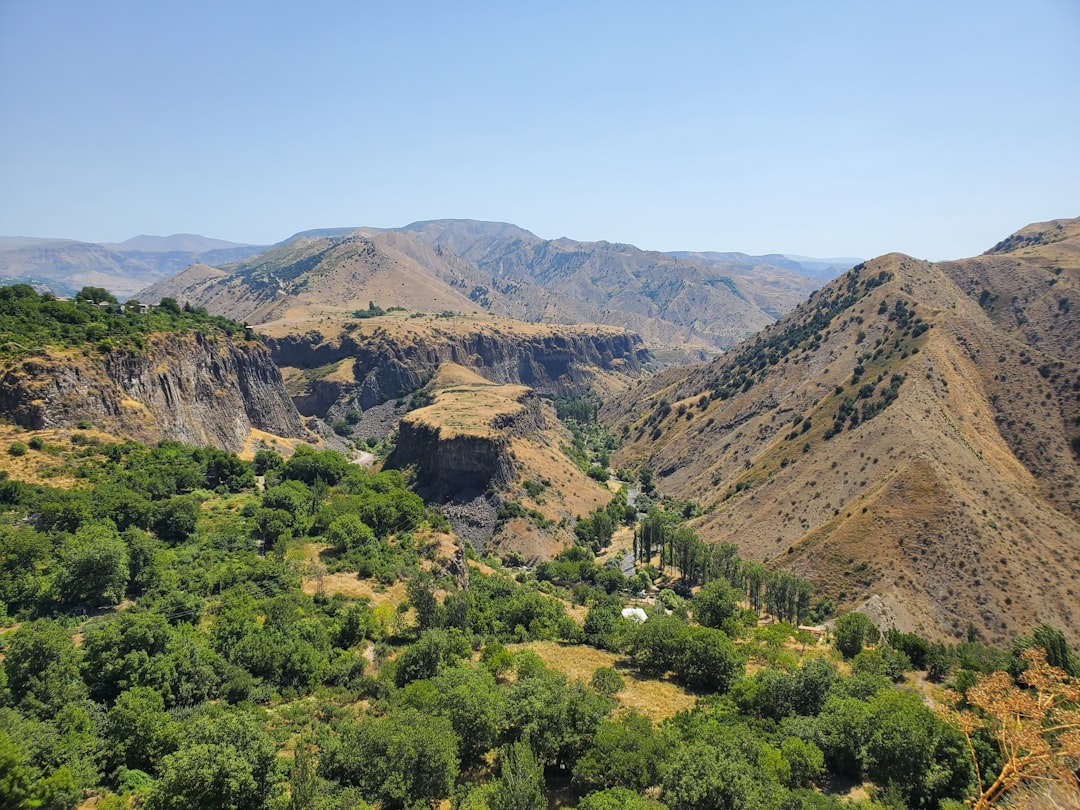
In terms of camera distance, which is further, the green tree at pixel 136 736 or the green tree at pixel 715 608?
the green tree at pixel 715 608

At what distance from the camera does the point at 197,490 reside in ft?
238

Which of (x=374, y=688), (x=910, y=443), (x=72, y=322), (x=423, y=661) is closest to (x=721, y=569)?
(x=910, y=443)

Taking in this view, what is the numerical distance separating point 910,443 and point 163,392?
121 m

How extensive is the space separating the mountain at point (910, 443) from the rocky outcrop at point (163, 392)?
9258cm

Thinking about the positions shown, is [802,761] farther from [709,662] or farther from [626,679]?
[626,679]

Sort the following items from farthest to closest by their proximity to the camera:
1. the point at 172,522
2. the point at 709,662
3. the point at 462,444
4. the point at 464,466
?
the point at 462,444
the point at 464,466
the point at 172,522
the point at 709,662

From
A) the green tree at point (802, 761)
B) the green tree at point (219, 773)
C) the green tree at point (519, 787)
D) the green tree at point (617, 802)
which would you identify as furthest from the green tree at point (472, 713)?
the green tree at point (802, 761)

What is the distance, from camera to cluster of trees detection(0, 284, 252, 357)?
249 ft

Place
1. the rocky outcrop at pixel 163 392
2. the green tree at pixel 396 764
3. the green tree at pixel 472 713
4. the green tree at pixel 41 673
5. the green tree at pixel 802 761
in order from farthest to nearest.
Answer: the rocky outcrop at pixel 163 392
the green tree at pixel 472 713
the green tree at pixel 802 761
the green tree at pixel 41 673
the green tree at pixel 396 764

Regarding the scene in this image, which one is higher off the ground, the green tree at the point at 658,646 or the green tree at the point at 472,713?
the green tree at the point at 472,713

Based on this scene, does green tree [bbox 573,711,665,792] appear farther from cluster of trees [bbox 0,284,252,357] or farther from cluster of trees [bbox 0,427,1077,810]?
cluster of trees [bbox 0,284,252,357]

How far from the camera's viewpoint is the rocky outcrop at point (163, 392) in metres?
69.1

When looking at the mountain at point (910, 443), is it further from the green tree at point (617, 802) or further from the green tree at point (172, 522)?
the green tree at point (172, 522)

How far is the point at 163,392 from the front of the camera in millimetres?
92250
